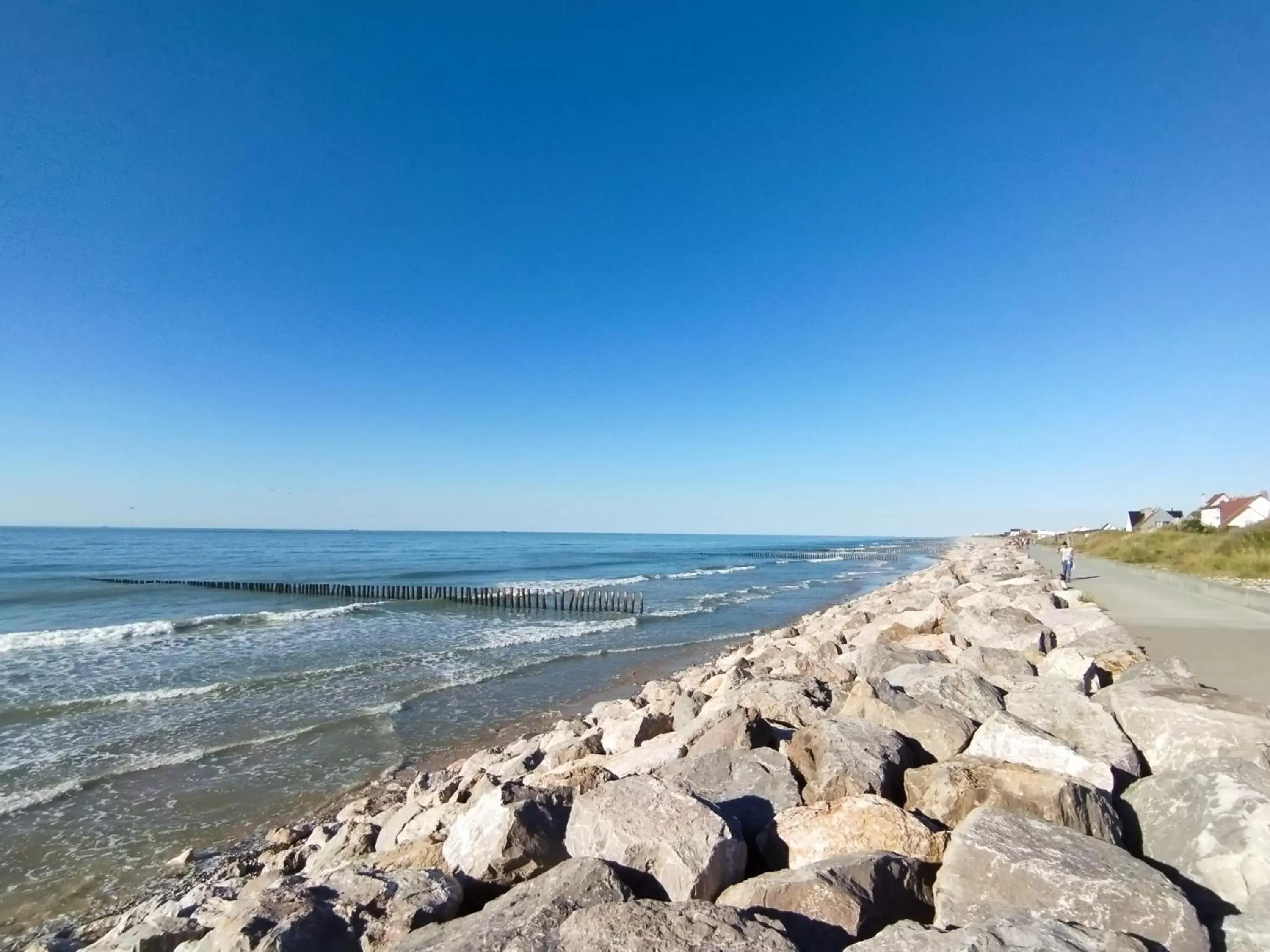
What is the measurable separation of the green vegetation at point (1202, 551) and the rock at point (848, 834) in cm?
2228

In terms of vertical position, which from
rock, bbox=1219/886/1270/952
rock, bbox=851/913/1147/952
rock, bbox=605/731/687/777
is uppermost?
rock, bbox=851/913/1147/952

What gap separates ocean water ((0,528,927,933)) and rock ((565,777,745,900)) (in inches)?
215

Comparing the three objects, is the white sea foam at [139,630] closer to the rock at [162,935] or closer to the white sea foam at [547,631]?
the white sea foam at [547,631]

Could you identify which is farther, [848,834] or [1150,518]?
[1150,518]

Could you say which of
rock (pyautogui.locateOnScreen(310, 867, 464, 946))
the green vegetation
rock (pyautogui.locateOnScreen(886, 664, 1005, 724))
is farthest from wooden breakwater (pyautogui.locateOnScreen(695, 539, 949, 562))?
rock (pyautogui.locateOnScreen(310, 867, 464, 946))

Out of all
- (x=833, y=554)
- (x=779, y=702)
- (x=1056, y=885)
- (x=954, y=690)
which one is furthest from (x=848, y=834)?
(x=833, y=554)

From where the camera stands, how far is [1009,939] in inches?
87.4

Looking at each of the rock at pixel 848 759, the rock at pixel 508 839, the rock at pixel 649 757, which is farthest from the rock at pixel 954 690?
the rock at pixel 508 839

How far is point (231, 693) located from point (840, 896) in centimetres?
1376

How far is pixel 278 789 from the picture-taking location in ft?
27.1

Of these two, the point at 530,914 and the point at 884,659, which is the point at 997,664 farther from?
the point at 530,914

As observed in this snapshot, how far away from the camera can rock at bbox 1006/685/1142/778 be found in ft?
12.9

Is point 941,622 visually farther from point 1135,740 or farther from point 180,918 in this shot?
point 180,918

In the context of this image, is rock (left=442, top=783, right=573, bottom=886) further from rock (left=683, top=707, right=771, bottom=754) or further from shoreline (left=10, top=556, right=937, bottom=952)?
shoreline (left=10, top=556, right=937, bottom=952)
